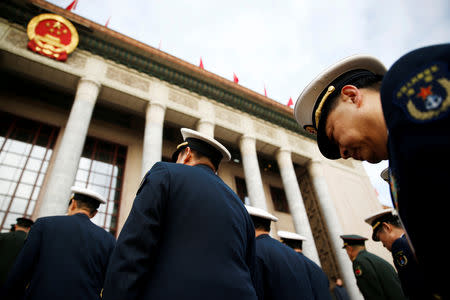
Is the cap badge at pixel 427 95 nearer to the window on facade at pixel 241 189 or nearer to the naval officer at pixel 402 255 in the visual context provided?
the naval officer at pixel 402 255

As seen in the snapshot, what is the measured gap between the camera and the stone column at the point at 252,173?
32.1 feet

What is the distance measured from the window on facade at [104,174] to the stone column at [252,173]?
5091 mm

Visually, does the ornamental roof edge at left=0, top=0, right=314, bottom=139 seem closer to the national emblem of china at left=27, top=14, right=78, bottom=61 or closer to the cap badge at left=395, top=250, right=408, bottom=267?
the national emblem of china at left=27, top=14, right=78, bottom=61

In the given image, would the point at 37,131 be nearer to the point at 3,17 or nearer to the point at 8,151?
the point at 8,151

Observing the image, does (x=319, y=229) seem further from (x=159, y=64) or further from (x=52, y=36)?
(x=52, y=36)

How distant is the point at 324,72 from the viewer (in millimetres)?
1320

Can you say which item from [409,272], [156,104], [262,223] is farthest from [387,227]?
[156,104]

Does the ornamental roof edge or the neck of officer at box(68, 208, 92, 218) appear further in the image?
the ornamental roof edge

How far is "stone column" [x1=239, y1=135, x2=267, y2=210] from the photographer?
9.79 meters

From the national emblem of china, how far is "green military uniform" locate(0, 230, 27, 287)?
6601mm

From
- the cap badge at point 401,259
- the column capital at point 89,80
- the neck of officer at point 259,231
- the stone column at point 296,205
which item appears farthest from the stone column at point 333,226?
the column capital at point 89,80

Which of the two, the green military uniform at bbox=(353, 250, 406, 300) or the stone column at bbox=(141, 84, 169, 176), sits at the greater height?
the stone column at bbox=(141, 84, 169, 176)

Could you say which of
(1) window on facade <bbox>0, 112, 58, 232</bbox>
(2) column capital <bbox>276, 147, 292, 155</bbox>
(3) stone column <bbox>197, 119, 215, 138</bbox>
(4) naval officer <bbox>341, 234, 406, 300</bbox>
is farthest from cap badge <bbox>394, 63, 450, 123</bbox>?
(2) column capital <bbox>276, 147, 292, 155</bbox>

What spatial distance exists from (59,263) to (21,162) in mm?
8282
